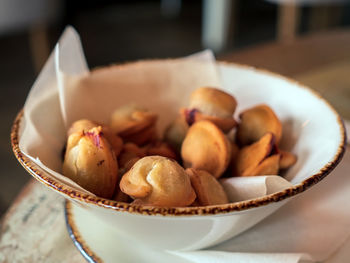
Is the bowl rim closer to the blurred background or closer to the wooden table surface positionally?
the wooden table surface

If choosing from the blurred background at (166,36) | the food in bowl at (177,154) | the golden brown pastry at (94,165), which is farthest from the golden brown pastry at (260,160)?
the blurred background at (166,36)

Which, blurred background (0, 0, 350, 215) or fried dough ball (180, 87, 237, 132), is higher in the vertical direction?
fried dough ball (180, 87, 237, 132)

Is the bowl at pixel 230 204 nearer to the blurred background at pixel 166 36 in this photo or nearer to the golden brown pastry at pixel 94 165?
the golden brown pastry at pixel 94 165

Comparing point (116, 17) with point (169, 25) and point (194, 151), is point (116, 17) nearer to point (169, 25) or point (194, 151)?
point (169, 25)

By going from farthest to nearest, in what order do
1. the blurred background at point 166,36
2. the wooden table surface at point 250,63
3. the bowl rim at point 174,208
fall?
the blurred background at point 166,36 < the wooden table surface at point 250,63 < the bowl rim at point 174,208

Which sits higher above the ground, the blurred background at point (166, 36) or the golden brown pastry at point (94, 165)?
the golden brown pastry at point (94, 165)

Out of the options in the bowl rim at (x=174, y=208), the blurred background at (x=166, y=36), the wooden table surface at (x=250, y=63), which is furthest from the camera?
the blurred background at (x=166, y=36)

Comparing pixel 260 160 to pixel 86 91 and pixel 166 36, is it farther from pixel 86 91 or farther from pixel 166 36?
pixel 166 36

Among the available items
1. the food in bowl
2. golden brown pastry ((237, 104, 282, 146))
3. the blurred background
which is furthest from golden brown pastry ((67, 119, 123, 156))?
the blurred background
